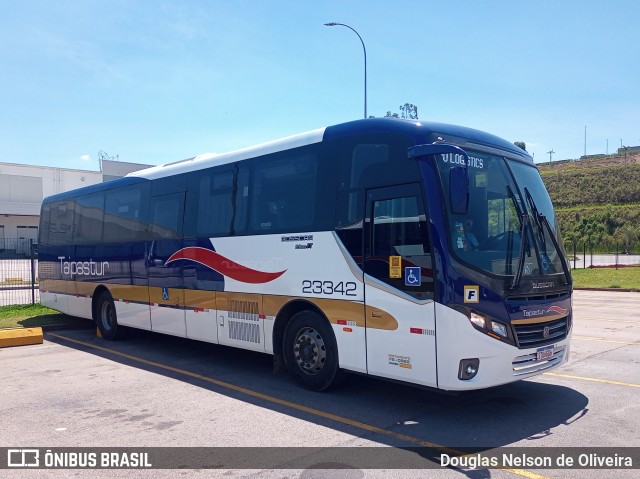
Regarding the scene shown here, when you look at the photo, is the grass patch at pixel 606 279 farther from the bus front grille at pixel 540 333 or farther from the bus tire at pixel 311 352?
the bus tire at pixel 311 352

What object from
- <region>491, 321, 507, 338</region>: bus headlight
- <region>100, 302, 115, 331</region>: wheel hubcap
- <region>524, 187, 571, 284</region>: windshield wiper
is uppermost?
→ <region>524, 187, 571, 284</region>: windshield wiper

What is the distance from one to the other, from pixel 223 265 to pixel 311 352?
2.38 meters

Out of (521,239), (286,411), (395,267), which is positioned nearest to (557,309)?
(521,239)

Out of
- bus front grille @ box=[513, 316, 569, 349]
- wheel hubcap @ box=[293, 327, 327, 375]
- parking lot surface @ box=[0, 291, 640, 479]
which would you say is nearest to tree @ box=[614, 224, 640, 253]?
parking lot surface @ box=[0, 291, 640, 479]

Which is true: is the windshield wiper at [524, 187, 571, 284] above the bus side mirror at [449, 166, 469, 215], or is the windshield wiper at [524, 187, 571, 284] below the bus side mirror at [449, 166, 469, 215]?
below

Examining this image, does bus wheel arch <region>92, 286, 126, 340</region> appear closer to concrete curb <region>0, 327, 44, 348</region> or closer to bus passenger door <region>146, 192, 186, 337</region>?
concrete curb <region>0, 327, 44, 348</region>

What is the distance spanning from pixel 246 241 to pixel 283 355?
Result: 1828 mm

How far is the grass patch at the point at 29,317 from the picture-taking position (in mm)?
14058

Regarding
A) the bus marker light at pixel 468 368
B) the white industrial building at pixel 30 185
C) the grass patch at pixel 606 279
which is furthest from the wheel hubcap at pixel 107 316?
the white industrial building at pixel 30 185

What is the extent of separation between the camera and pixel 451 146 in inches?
242

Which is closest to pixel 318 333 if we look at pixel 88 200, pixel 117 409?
pixel 117 409

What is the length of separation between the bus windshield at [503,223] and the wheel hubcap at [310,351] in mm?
2464

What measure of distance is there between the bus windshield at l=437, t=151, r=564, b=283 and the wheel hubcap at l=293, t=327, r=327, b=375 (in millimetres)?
2464

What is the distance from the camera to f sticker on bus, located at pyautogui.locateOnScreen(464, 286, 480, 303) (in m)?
5.92
